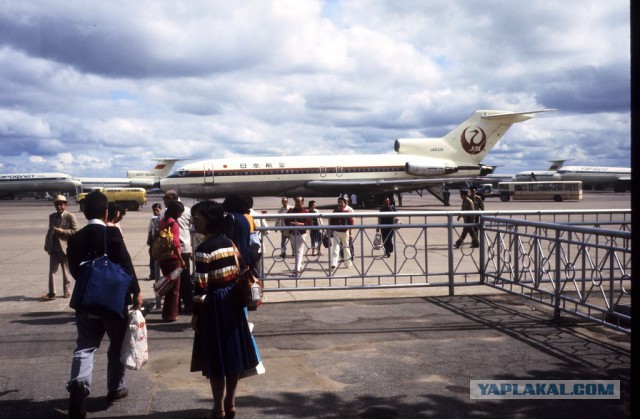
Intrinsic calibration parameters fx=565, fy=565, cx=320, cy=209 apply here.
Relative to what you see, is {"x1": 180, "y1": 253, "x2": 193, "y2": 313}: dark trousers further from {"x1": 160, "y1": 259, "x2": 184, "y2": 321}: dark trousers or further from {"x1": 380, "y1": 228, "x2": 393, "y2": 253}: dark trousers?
{"x1": 380, "y1": 228, "x2": 393, "y2": 253}: dark trousers

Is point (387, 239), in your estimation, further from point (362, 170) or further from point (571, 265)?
point (362, 170)

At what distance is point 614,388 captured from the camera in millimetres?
5000

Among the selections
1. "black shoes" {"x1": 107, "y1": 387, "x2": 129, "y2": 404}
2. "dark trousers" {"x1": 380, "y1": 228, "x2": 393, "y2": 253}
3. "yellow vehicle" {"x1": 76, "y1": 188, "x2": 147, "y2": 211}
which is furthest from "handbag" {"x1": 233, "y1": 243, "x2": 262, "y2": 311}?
"yellow vehicle" {"x1": 76, "y1": 188, "x2": 147, "y2": 211}

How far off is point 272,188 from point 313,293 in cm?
2795

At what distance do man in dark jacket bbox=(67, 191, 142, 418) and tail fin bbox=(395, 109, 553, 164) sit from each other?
37871 millimetres

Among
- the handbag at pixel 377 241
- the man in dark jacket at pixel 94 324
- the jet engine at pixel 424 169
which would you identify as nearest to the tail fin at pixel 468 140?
the jet engine at pixel 424 169

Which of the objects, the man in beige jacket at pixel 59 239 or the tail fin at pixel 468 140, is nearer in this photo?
the man in beige jacket at pixel 59 239

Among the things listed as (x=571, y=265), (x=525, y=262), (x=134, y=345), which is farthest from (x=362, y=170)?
(x=134, y=345)

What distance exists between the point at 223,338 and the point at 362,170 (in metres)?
34.6

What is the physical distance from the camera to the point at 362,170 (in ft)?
127

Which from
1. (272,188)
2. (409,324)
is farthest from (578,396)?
(272,188)

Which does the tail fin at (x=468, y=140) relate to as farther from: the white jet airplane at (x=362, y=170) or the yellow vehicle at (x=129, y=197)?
the yellow vehicle at (x=129, y=197)

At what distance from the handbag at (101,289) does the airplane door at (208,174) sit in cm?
3230

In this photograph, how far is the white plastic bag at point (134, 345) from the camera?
4.82 m
